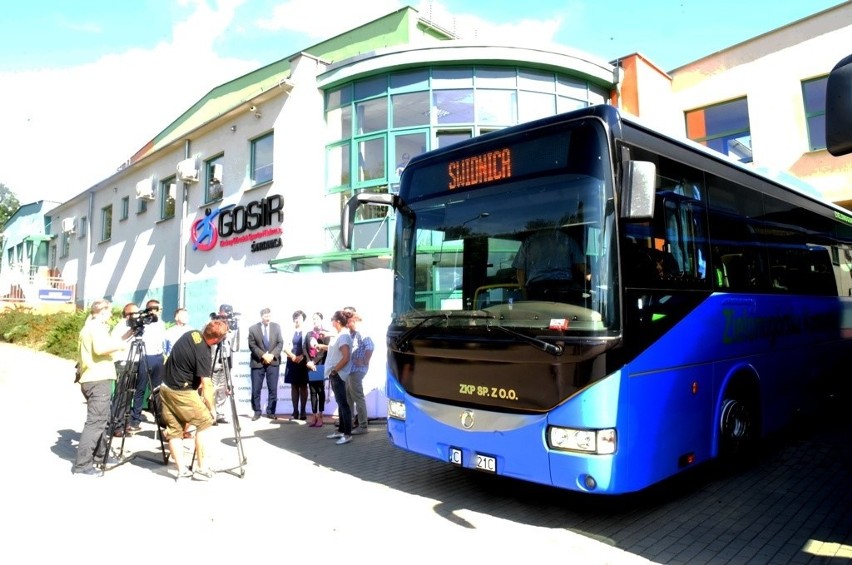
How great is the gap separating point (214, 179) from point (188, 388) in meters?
16.5

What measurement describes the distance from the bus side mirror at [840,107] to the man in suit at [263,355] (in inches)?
331

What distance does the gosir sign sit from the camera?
1734 centimetres

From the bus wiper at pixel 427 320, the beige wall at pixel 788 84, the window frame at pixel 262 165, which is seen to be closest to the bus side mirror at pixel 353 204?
the bus wiper at pixel 427 320

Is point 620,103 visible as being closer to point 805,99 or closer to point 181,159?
point 805,99

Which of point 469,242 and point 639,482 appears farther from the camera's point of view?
point 469,242

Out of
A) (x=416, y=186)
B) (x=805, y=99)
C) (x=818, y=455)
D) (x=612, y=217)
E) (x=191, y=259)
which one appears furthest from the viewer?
(x=191, y=259)

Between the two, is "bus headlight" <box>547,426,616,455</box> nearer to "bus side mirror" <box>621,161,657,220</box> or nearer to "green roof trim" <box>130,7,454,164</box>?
"bus side mirror" <box>621,161,657,220</box>

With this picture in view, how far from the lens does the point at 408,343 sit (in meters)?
5.32

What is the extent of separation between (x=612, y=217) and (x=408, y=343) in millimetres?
2180

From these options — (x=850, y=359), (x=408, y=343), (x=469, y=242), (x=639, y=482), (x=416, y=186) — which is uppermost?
(x=416, y=186)

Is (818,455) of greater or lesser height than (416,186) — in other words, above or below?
below

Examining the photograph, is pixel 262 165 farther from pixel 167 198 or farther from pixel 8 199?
pixel 8 199

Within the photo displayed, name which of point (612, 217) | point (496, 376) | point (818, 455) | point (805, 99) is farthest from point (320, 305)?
point (805, 99)

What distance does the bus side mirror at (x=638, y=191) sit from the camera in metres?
4.14
